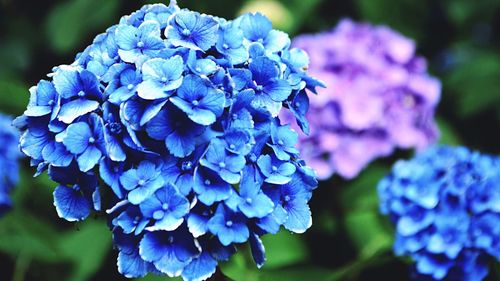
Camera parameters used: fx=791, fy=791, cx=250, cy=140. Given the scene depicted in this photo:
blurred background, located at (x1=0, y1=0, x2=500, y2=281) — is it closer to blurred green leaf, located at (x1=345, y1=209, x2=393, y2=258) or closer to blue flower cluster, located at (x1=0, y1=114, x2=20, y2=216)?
blurred green leaf, located at (x1=345, y1=209, x2=393, y2=258)

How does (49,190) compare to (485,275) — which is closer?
(485,275)

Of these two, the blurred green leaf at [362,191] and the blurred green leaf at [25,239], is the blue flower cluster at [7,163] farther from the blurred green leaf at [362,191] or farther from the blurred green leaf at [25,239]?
the blurred green leaf at [362,191]

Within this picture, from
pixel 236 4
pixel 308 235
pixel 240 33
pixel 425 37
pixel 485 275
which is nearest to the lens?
pixel 240 33

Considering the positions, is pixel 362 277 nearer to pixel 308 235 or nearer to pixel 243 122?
pixel 308 235

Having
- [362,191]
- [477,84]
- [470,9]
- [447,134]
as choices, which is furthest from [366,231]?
[470,9]

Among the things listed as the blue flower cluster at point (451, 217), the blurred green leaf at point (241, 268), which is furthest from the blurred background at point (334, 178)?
the blue flower cluster at point (451, 217)

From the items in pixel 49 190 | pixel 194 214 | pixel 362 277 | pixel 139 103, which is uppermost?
pixel 139 103

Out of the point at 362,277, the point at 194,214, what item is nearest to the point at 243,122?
the point at 194,214
